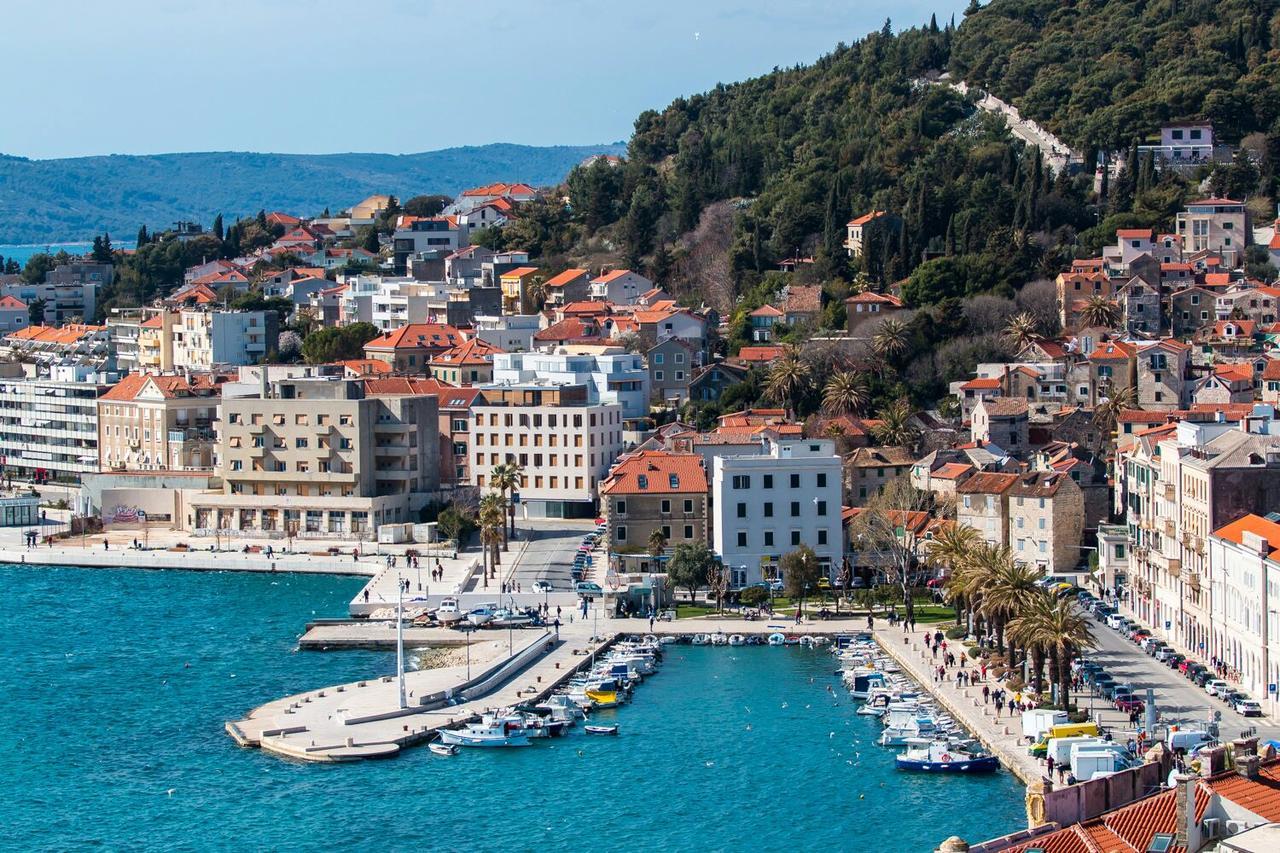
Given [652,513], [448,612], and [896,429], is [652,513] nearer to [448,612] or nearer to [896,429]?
[448,612]

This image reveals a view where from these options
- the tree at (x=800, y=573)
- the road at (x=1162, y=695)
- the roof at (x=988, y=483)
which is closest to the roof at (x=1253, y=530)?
the road at (x=1162, y=695)

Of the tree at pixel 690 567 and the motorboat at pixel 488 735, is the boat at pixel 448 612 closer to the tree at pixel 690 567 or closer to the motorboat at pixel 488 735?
the tree at pixel 690 567

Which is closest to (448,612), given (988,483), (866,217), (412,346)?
(988,483)

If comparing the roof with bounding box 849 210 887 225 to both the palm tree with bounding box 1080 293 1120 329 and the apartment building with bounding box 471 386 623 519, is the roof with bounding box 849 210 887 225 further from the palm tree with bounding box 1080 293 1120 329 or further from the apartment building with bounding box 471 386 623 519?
the apartment building with bounding box 471 386 623 519

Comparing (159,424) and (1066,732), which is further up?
(159,424)

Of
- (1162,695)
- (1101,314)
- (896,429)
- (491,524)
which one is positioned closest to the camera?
(1162,695)

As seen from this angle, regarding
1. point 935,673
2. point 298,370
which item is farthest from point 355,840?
point 298,370
